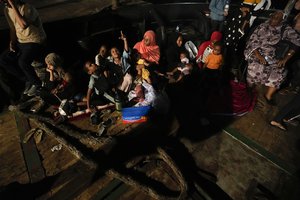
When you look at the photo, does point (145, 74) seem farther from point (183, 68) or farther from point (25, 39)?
point (25, 39)

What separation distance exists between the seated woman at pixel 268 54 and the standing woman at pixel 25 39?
444 centimetres

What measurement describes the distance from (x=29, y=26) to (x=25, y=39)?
26cm

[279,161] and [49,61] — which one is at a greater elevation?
[49,61]

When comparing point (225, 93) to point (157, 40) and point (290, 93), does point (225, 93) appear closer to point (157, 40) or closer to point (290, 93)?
point (290, 93)

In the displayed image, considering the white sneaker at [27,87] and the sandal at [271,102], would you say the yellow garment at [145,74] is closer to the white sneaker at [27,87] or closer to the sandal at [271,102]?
the white sneaker at [27,87]

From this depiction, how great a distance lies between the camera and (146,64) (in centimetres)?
496

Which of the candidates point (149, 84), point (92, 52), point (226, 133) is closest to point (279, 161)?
point (226, 133)

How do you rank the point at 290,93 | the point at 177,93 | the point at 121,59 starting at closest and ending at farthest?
the point at 121,59
the point at 177,93
the point at 290,93

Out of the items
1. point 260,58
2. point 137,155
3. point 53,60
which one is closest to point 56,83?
point 53,60

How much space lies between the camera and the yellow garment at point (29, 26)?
3801mm

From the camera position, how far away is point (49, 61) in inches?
163

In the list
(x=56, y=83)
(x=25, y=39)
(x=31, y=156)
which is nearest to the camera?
(x=31, y=156)

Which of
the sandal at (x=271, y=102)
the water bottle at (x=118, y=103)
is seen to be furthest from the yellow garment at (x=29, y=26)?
the sandal at (x=271, y=102)

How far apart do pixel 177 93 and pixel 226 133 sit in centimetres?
140
